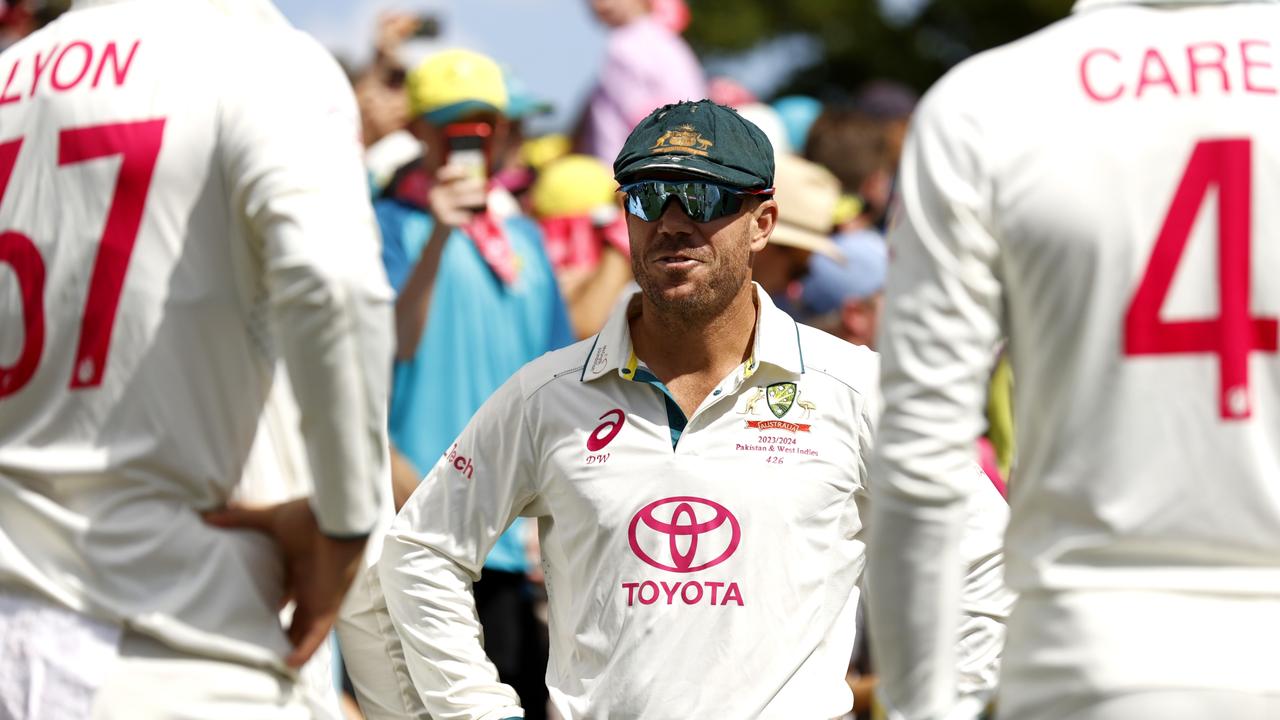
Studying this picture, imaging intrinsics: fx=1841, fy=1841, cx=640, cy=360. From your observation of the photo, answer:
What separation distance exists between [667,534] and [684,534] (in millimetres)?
38

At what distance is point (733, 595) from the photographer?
13.5 ft

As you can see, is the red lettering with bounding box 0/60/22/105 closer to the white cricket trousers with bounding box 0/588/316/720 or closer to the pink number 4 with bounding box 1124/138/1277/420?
the white cricket trousers with bounding box 0/588/316/720

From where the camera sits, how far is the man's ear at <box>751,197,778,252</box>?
4.60 metres

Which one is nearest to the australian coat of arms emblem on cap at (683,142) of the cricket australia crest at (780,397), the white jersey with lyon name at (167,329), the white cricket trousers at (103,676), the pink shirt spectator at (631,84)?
the cricket australia crest at (780,397)

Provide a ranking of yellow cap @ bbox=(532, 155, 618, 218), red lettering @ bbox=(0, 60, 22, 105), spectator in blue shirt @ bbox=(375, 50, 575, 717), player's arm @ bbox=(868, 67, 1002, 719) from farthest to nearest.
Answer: yellow cap @ bbox=(532, 155, 618, 218)
spectator in blue shirt @ bbox=(375, 50, 575, 717)
red lettering @ bbox=(0, 60, 22, 105)
player's arm @ bbox=(868, 67, 1002, 719)

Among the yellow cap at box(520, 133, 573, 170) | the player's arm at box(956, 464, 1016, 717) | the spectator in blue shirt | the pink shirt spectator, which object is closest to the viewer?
the player's arm at box(956, 464, 1016, 717)

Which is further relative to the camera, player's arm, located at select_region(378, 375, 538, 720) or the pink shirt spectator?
the pink shirt spectator

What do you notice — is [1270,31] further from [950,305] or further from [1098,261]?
[950,305]

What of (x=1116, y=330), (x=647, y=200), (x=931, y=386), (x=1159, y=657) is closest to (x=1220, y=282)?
(x=1116, y=330)

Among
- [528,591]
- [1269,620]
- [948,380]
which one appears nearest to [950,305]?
[948,380]

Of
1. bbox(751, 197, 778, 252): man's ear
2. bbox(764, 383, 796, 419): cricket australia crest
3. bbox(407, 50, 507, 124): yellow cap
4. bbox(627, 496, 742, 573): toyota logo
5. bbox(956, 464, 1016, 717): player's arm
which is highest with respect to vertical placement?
bbox(407, 50, 507, 124): yellow cap

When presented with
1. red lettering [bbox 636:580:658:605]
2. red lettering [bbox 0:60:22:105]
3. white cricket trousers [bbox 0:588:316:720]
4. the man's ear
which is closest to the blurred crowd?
the man's ear

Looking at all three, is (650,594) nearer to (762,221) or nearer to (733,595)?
(733,595)

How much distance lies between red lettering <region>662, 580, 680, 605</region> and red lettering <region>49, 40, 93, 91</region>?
1.68 meters
